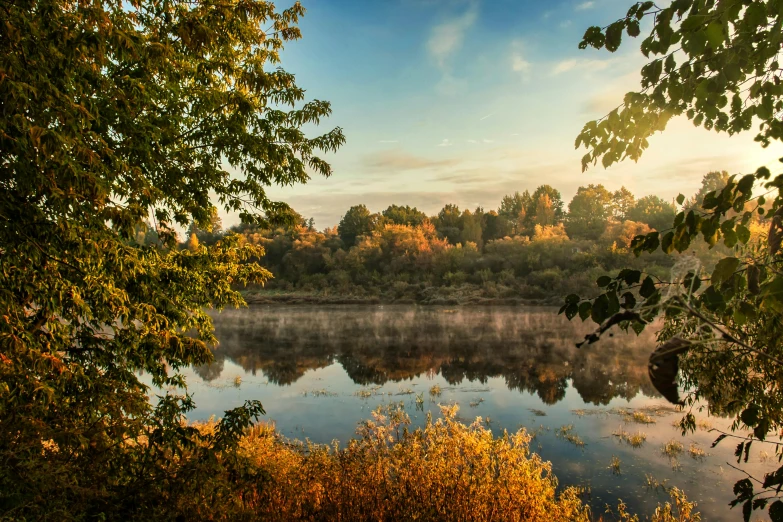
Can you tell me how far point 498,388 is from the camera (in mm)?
18281

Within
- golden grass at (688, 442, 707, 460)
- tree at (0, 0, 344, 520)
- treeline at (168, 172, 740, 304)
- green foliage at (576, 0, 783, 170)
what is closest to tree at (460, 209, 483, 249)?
treeline at (168, 172, 740, 304)

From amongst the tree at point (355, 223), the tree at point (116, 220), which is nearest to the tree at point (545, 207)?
the tree at point (355, 223)

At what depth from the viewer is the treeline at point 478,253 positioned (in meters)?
54.2

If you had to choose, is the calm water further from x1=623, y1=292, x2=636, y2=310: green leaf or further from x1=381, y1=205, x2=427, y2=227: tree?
x1=381, y1=205, x2=427, y2=227: tree

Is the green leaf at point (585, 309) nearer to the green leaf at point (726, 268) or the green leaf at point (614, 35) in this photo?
the green leaf at point (726, 268)

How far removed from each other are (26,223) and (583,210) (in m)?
81.8

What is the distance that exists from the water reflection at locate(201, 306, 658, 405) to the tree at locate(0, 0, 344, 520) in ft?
44.1

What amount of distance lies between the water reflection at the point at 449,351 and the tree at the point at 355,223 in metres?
45.1

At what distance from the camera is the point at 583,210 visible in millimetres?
76688

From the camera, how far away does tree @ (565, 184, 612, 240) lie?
72312mm

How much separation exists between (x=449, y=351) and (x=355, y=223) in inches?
2502

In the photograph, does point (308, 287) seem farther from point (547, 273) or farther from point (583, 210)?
point (583, 210)

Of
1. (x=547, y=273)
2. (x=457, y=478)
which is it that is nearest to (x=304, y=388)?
(x=457, y=478)

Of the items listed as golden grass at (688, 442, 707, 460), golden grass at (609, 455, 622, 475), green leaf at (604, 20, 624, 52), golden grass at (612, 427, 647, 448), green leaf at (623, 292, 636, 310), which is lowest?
golden grass at (612, 427, 647, 448)
